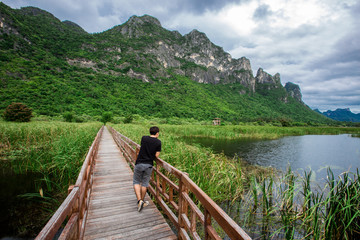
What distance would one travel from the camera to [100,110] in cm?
4634

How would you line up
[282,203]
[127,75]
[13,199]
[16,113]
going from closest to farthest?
[282,203] < [13,199] < [16,113] < [127,75]

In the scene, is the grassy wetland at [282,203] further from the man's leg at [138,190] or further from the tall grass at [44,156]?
the tall grass at [44,156]

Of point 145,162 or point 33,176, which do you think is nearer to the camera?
point 145,162

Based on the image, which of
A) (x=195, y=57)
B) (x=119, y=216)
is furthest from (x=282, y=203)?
(x=195, y=57)

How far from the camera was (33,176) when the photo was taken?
601 cm

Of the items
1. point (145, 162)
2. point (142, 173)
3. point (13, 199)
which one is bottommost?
point (13, 199)

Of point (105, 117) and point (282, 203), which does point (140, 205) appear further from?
point (105, 117)

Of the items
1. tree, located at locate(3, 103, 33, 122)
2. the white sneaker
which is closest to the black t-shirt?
the white sneaker

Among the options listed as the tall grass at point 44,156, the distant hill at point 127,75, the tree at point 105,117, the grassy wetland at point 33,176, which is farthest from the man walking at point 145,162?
the distant hill at point 127,75

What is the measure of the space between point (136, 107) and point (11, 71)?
35.8 meters

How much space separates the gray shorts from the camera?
3297mm

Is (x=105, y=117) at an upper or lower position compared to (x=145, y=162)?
upper

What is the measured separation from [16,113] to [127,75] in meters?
68.2

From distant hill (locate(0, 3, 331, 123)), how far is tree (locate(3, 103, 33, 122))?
14.2 metres
